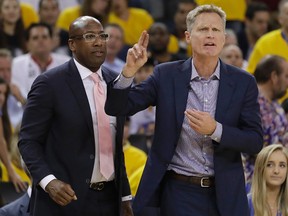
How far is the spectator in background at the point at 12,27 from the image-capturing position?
33.3 feet

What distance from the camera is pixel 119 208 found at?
515 centimetres

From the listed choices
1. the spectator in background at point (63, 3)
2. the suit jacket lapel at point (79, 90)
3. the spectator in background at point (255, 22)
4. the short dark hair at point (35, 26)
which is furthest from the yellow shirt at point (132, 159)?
the spectator in background at point (63, 3)

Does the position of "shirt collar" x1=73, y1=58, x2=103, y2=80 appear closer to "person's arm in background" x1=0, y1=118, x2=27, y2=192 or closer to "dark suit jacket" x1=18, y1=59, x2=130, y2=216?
"dark suit jacket" x1=18, y1=59, x2=130, y2=216

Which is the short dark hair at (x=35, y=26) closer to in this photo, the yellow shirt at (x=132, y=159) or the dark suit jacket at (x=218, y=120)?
the yellow shirt at (x=132, y=159)

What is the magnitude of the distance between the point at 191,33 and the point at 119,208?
113 cm

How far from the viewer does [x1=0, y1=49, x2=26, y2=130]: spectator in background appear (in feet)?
29.6

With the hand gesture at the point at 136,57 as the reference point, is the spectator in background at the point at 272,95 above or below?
below

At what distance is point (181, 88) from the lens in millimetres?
4785

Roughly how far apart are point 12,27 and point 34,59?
845 millimetres

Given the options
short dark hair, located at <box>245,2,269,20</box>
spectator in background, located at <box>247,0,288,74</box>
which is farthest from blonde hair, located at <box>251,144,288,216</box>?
short dark hair, located at <box>245,2,269,20</box>

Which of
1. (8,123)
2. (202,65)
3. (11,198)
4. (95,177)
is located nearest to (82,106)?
(95,177)

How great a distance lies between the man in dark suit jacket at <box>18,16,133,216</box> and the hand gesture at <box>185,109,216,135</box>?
756mm

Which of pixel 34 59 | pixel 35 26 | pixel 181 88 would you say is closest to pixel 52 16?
pixel 35 26

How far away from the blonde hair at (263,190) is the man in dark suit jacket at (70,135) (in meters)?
1.31
